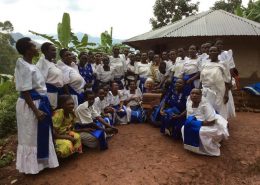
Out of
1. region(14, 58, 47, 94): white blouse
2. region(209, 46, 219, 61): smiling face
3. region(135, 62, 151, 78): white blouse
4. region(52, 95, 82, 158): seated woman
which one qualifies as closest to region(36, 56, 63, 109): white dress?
region(52, 95, 82, 158): seated woman

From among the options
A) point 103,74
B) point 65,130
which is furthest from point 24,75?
point 103,74

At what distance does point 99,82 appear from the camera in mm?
7805

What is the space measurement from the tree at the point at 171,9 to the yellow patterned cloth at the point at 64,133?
16.5m

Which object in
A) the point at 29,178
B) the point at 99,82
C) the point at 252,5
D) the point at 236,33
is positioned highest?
the point at 252,5

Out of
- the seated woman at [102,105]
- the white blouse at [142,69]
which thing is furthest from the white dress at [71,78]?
the white blouse at [142,69]

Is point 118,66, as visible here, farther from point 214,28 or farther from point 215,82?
point 214,28

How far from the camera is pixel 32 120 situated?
4375mm

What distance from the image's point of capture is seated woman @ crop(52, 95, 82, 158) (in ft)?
15.6

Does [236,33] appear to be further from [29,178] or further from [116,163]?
[29,178]

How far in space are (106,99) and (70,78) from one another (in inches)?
65.5

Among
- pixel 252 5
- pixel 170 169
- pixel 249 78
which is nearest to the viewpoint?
pixel 170 169

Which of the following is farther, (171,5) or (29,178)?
(171,5)

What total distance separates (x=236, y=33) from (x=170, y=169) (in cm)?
717

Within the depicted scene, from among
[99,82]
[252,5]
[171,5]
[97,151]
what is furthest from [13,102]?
[252,5]
